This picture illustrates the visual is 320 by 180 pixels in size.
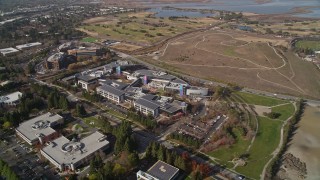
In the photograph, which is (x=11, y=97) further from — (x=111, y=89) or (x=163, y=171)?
(x=163, y=171)

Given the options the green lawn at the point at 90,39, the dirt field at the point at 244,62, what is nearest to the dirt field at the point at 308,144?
the dirt field at the point at 244,62

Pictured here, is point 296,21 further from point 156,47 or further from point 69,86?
point 69,86

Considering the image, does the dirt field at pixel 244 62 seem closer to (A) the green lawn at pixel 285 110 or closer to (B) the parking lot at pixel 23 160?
(A) the green lawn at pixel 285 110

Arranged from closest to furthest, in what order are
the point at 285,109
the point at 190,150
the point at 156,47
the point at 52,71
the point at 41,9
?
the point at 190,150 → the point at 285,109 → the point at 52,71 → the point at 156,47 → the point at 41,9

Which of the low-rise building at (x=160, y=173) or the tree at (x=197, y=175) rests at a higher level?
the tree at (x=197, y=175)

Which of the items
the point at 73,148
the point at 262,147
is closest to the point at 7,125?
the point at 73,148

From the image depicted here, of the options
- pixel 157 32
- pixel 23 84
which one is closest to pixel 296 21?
pixel 157 32
